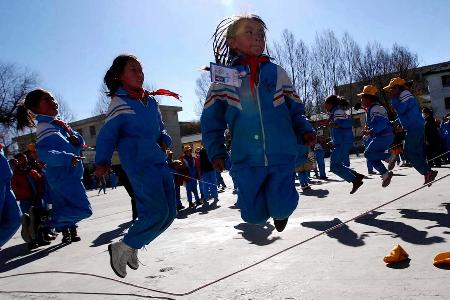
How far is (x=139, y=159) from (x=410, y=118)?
569 centimetres

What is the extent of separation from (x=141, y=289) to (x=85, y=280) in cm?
87

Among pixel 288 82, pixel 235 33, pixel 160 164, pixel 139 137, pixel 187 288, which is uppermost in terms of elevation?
pixel 235 33

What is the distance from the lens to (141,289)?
4.00 metres

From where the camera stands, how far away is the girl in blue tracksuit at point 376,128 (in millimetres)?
8062

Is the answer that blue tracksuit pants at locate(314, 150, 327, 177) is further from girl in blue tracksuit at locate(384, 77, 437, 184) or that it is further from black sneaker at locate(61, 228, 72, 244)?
black sneaker at locate(61, 228, 72, 244)

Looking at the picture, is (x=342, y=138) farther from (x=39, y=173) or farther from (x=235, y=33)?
(x=39, y=173)

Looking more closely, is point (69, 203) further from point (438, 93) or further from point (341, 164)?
point (438, 93)

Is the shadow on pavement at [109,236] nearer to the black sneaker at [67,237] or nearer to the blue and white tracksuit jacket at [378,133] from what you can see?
the black sneaker at [67,237]

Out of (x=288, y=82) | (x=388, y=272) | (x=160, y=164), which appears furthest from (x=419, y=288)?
(x=160, y=164)

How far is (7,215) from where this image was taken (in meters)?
4.59

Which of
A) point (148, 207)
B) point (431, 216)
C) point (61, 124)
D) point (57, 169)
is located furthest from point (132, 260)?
point (431, 216)

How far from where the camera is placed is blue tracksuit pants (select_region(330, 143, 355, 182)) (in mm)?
7961

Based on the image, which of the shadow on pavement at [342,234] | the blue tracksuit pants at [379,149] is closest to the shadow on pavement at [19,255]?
the shadow on pavement at [342,234]

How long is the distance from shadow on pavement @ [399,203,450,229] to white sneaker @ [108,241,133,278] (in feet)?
11.6
